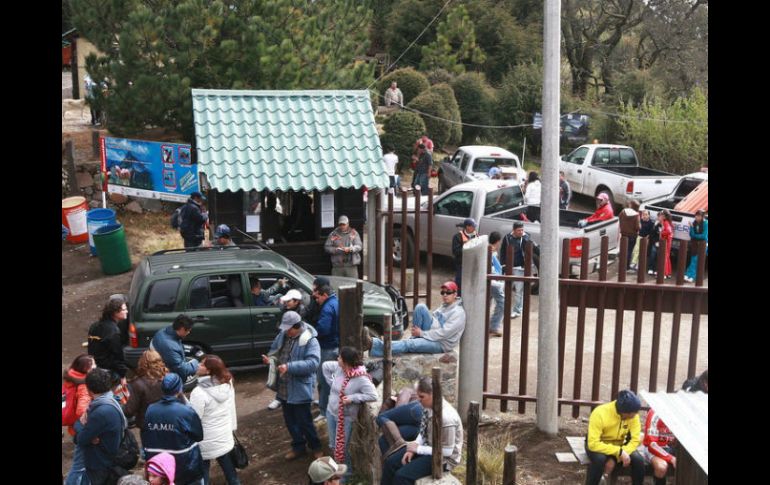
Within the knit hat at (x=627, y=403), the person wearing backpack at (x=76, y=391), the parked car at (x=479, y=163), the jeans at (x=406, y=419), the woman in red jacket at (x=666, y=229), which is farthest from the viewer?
the parked car at (x=479, y=163)

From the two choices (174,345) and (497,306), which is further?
(497,306)

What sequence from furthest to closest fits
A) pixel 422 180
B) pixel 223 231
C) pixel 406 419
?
pixel 422 180, pixel 223 231, pixel 406 419

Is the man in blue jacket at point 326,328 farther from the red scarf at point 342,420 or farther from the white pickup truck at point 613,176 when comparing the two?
the white pickup truck at point 613,176

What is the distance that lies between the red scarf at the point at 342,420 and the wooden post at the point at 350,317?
93 centimetres

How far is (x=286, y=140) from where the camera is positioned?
13438 mm

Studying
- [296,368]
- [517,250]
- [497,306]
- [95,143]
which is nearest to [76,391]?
[296,368]

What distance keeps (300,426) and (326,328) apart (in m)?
1.13

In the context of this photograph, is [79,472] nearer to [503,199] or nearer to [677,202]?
[503,199]

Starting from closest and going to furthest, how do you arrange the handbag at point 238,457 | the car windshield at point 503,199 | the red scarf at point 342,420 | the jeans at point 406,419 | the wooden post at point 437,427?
the wooden post at point 437,427, the jeans at point 406,419, the red scarf at point 342,420, the handbag at point 238,457, the car windshield at point 503,199

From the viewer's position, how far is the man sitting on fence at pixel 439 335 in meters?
8.98

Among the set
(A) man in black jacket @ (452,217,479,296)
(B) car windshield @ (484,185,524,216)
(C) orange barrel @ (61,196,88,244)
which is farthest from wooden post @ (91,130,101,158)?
(A) man in black jacket @ (452,217,479,296)

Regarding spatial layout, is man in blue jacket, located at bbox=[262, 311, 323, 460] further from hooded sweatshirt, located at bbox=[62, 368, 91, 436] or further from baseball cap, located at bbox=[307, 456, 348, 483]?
baseball cap, located at bbox=[307, 456, 348, 483]

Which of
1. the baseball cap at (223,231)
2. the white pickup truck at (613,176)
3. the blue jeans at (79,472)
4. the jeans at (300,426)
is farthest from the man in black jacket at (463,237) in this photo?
the white pickup truck at (613,176)
